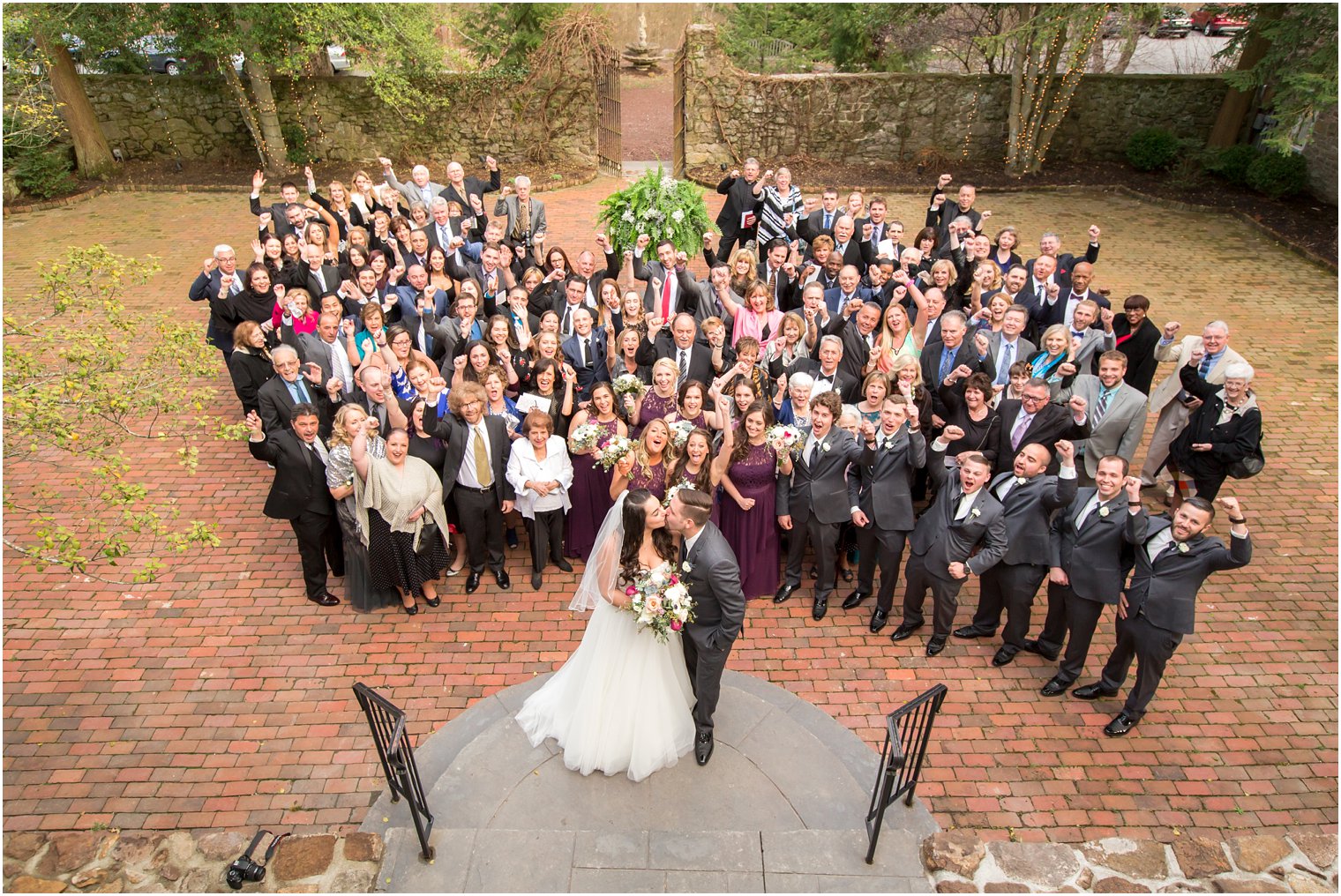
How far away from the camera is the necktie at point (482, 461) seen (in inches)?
286

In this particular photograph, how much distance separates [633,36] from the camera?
31297 millimetres

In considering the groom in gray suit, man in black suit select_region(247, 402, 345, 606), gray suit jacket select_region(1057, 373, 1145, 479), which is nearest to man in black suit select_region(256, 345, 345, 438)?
man in black suit select_region(247, 402, 345, 606)

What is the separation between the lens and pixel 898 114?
20391 mm

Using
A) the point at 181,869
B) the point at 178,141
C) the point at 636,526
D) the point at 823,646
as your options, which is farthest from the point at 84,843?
the point at 178,141

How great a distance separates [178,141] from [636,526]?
20.7 m

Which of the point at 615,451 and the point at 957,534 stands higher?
the point at 615,451

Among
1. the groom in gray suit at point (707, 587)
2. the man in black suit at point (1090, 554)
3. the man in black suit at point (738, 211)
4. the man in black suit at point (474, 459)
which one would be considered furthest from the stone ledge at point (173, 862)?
the man in black suit at point (738, 211)

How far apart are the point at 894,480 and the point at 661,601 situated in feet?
8.83

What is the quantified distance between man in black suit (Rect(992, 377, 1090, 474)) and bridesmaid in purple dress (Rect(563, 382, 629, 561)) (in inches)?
135

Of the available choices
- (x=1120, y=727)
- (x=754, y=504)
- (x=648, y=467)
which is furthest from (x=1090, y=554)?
(x=648, y=467)

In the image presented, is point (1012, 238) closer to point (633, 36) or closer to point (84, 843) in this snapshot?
point (84, 843)

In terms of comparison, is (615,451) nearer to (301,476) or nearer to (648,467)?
(648,467)

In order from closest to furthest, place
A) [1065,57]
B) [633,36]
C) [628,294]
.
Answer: [628,294]
[1065,57]
[633,36]

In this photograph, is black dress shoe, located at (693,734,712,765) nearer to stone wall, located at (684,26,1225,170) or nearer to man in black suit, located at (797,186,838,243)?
man in black suit, located at (797,186,838,243)
